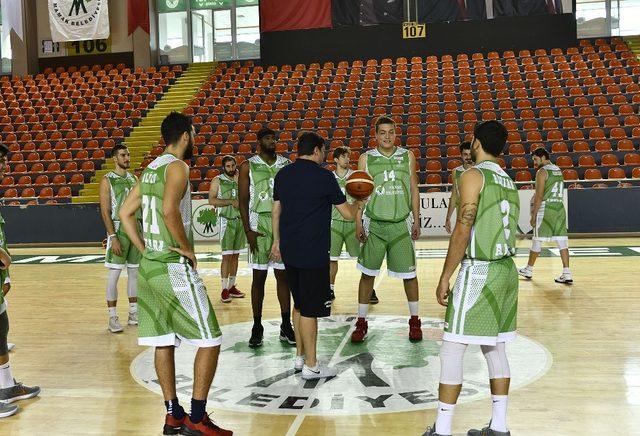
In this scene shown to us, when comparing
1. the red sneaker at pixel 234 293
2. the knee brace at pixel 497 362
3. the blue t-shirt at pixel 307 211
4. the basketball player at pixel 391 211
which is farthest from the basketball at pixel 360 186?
the red sneaker at pixel 234 293

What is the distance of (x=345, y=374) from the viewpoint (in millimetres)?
4383

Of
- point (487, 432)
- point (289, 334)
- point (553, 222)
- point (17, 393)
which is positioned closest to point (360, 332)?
point (289, 334)

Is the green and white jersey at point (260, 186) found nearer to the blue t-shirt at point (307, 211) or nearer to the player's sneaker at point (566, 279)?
the blue t-shirt at point (307, 211)

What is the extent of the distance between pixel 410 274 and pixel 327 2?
15.0 m

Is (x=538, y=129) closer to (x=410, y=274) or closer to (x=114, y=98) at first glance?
(x=410, y=274)

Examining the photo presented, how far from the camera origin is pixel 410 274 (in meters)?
5.18

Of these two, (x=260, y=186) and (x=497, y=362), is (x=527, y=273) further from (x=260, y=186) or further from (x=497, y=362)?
(x=497, y=362)

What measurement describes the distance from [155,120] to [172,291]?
54.5 feet

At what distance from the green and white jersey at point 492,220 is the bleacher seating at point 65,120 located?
1264cm

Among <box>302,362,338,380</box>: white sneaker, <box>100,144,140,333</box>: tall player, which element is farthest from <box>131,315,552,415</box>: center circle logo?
<box>100,144,140,333</box>: tall player

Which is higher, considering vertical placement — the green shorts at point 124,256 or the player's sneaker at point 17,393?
the green shorts at point 124,256

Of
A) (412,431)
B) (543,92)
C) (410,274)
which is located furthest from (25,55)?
(412,431)

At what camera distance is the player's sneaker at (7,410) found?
377 centimetres

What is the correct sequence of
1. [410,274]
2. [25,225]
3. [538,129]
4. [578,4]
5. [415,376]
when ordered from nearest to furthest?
[415,376]
[410,274]
[25,225]
[538,129]
[578,4]
